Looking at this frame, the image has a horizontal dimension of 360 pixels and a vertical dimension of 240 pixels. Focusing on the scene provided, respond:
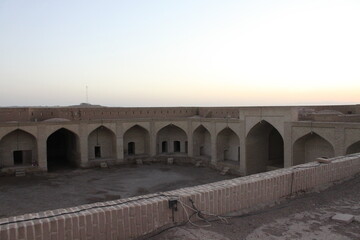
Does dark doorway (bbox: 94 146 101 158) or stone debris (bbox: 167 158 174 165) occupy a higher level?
dark doorway (bbox: 94 146 101 158)

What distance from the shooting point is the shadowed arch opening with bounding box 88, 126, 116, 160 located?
21719mm

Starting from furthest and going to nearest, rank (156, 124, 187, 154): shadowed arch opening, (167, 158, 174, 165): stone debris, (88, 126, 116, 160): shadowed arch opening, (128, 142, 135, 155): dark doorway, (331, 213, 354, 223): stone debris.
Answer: (156, 124, 187, 154): shadowed arch opening < (128, 142, 135, 155): dark doorway < (88, 126, 116, 160): shadowed arch opening < (167, 158, 174, 165): stone debris < (331, 213, 354, 223): stone debris

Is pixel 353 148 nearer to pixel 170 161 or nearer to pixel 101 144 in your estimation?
pixel 170 161

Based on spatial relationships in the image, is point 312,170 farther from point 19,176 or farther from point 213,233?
point 19,176

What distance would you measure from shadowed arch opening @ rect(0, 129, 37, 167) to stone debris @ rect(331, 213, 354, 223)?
1829 centimetres

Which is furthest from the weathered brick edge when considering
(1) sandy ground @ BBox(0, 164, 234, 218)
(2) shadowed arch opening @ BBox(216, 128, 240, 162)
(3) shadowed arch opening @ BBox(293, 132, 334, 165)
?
(2) shadowed arch opening @ BBox(216, 128, 240, 162)

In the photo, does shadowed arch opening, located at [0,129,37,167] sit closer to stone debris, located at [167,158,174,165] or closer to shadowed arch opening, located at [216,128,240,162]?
stone debris, located at [167,158,174,165]

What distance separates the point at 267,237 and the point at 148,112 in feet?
65.8

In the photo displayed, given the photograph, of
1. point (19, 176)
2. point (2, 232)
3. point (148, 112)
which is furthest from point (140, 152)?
point (2, 232)

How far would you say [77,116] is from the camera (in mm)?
21469

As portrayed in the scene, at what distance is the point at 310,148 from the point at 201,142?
867cm

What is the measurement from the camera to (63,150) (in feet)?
80.2

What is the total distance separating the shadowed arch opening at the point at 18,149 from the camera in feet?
62.5

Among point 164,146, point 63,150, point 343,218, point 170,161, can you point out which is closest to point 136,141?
point 164,146
